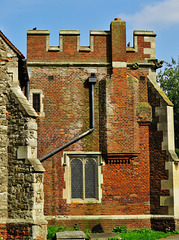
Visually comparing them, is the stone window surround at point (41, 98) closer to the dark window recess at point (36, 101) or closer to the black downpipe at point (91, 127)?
the dark window recess at point (36, 101)

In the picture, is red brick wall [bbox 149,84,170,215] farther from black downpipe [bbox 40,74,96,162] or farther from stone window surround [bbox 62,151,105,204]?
black downpipe [bbox 40,74,96,162]

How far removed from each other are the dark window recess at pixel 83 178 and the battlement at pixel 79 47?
4002 mm

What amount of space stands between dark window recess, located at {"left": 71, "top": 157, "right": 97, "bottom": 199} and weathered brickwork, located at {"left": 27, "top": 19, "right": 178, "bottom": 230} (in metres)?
0.25

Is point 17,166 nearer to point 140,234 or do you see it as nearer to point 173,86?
point 140,234

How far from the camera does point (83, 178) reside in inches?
609

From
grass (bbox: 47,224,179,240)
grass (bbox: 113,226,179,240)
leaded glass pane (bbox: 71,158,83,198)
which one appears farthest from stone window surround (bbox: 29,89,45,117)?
grass (bbox: 113,226,179,240)

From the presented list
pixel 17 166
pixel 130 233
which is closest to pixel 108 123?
pixel 130 233

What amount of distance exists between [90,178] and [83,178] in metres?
0.29

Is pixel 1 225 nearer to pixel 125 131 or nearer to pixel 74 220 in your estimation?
pixel 74 220

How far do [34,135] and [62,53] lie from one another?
5.23 meters

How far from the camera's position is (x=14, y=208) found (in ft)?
38.8

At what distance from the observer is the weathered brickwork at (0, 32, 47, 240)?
37.9ft

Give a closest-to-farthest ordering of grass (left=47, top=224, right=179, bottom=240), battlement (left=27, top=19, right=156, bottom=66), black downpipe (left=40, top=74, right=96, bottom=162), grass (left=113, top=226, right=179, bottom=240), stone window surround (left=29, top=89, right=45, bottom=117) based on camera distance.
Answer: grass (left=47, top=224, right=179, bottom=240) < grass (left=113, top=226, right=179, bottom=240) < black downpipe (left=40, top=74, right=96, bottom=162) < stone window surround (left=29, top=89, right=45, bottom=117) < battlement (left=27, top=19, right=156, bottom=66)

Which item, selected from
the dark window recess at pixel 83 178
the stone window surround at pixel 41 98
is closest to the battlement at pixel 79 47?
the stone window surround at pixel 41 98
